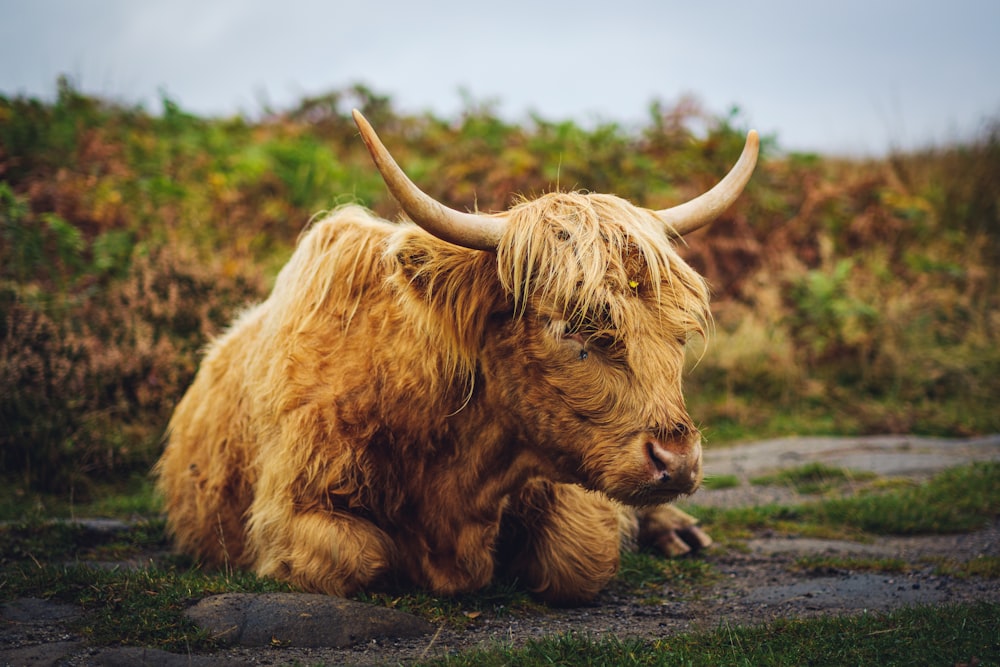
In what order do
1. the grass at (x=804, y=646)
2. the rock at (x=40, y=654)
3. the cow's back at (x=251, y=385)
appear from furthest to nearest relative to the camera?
the cow's back at (x=251, y=385)
the grass at (x=804, y=646)
the rock at (x=40, y=654)

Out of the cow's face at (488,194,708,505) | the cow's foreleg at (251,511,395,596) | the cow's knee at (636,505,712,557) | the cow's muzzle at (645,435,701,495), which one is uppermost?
the cow's face at (488,194,708,505)

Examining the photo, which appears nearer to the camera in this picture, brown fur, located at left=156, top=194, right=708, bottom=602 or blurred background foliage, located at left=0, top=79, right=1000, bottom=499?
brown fur, located at left=156, top=194, right=708, bottom=602

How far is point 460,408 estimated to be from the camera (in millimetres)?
3166

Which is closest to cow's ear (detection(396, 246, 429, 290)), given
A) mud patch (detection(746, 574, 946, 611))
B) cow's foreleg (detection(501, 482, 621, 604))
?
cow's foreleg (detection(501, 482, 621, 604))

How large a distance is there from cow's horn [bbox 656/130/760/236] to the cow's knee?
5.26 feet

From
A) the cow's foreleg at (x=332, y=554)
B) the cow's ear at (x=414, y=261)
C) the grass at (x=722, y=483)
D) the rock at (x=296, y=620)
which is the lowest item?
the grass at (x=722, y=483)

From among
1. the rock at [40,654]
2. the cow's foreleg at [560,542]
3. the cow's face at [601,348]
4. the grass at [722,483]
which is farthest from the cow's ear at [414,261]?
the grass at [722,483]

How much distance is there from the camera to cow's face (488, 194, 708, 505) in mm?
2801

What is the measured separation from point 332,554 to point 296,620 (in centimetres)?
Answer: 33

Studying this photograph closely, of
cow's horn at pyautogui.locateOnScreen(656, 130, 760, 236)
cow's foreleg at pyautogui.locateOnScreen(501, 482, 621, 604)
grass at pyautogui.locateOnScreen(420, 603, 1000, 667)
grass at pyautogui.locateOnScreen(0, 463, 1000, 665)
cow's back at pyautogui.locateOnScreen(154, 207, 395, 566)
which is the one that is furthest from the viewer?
cow's back at pyautogui.locateOnScreen(154, 207, 395, 566)

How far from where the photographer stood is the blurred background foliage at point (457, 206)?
19.2ft

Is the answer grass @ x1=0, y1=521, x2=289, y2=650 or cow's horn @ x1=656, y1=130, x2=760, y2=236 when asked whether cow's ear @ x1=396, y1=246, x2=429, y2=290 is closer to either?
cow's horn @ x1=656, y1=130, x2=760, y2=236

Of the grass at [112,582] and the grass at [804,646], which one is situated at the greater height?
the grass at [112,582]

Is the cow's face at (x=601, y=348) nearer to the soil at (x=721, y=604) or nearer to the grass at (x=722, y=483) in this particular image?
the soil at (x=721, y=604)
